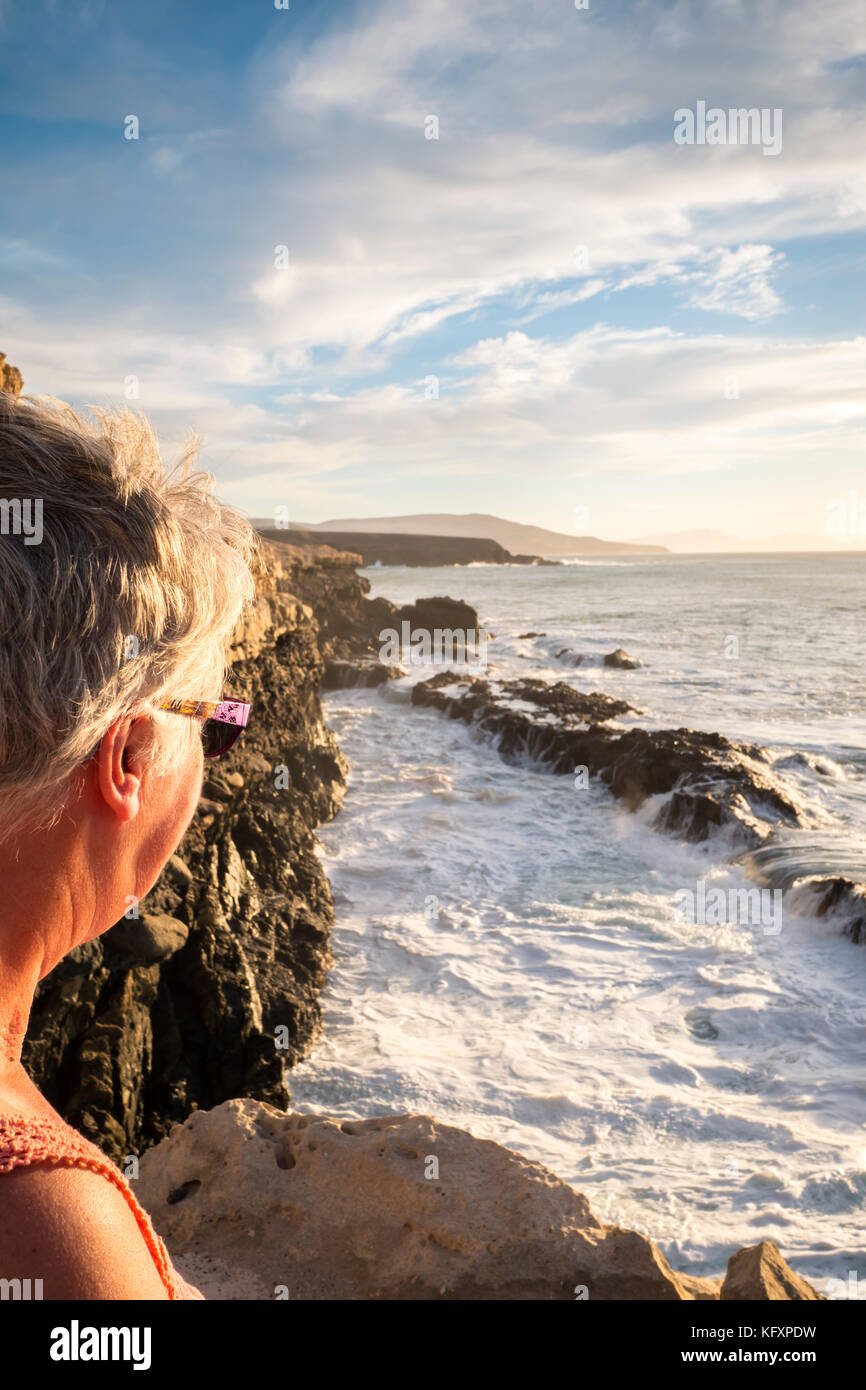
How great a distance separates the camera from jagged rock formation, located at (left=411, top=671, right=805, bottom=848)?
1370 centimetres

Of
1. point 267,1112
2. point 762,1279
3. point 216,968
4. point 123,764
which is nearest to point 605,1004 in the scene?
point 216,968

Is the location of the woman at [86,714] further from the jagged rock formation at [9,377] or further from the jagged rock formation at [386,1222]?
the jagged rock formation at [9,377]

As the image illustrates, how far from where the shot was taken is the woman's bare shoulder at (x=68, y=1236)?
2.70 ft

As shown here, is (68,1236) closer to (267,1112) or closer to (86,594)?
(86,594)

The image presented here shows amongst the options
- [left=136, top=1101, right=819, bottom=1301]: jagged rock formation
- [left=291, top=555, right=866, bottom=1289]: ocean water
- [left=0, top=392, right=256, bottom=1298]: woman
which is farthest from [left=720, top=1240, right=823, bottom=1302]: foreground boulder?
[left=0, top=392, right=256, bottom=1298]: woman

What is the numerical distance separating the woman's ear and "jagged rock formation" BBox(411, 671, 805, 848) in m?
13.0

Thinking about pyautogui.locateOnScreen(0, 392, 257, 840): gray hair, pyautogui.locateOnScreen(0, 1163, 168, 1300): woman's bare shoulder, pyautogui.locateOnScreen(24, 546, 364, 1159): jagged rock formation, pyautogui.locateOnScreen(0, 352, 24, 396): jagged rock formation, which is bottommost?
pyautogui.locateOnScreen(24, 546, 364, 1159): jagged rock formation

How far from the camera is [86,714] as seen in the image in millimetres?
1056

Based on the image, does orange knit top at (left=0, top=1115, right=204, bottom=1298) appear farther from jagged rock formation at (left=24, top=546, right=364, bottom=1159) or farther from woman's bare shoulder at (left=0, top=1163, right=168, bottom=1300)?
jagged rock formation at (left=24, top=546, right=364, bottom=1159)

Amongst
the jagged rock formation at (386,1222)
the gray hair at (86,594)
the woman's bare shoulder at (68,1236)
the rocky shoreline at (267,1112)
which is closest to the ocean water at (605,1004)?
the rocky shoreline at (267,1112)

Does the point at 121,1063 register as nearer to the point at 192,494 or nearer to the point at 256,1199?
the point at 256,1199

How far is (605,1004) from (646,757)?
25.6ft

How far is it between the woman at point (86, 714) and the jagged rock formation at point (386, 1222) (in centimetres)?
239

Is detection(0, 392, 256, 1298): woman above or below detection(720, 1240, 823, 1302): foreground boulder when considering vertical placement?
above
